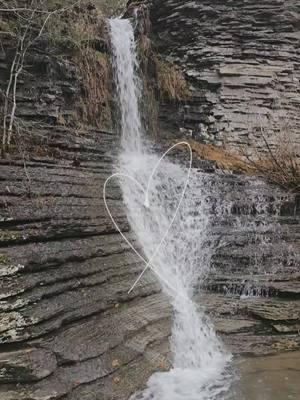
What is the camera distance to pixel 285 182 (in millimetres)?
7688

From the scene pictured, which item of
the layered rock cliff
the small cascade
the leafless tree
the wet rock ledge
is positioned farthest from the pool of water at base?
the leafless tree

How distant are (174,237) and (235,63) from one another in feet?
16.9

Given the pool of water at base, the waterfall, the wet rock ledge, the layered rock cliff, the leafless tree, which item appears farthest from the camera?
the leafless tree

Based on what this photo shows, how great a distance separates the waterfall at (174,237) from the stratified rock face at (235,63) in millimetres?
1143

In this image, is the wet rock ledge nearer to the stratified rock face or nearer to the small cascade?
the small cascade

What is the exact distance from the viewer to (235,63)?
10.4 metres

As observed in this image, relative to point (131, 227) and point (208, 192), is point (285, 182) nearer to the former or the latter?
point (208, 192)

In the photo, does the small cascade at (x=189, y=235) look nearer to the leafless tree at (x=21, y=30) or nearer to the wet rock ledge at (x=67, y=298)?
the wet rock ledge at (x=67, y=298)

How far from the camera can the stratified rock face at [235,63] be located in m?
10.1

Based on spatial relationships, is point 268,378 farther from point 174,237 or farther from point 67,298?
point 174,237

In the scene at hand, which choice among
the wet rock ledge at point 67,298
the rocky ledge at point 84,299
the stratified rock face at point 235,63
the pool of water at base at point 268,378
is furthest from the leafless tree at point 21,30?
the pool of water at base at point 268,378

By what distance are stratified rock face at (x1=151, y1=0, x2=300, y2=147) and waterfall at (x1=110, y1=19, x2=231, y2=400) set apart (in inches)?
45.0

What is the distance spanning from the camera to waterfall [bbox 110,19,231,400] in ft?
14.8

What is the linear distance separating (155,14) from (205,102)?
7.53ft
